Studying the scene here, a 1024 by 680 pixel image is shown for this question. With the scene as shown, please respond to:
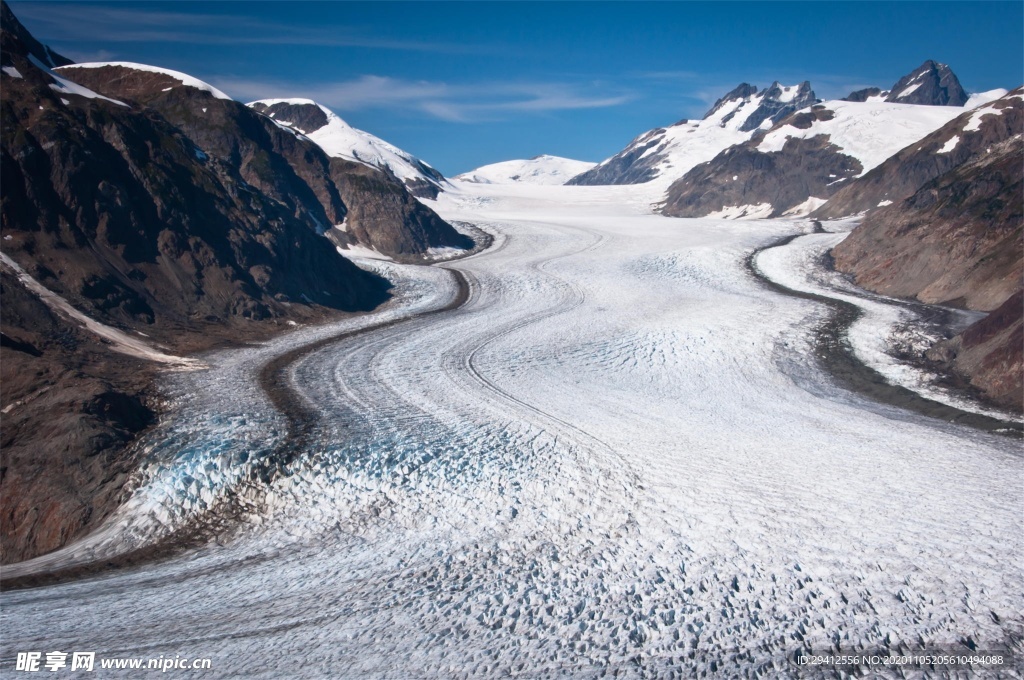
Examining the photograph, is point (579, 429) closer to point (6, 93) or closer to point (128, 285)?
point (128, 285)

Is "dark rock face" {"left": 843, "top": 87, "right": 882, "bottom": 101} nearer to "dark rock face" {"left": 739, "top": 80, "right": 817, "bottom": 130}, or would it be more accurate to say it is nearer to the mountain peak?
"dark rock face" {"left": 739, "top": 80, "right": 817, "bottom": 130}

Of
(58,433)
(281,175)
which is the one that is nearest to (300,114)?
(281,175)

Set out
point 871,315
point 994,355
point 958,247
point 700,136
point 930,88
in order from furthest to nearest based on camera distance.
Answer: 1. point 700,136
2. point 930,88
3. point 958,247
4. point 871,315
5. point 994,355

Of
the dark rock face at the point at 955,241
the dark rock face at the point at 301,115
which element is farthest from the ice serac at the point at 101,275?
the dark rock face at the point at 301,115

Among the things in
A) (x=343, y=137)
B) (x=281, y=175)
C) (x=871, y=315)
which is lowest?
(x=871, y=315)

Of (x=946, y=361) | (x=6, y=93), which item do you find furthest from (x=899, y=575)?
(x=6, y=93)

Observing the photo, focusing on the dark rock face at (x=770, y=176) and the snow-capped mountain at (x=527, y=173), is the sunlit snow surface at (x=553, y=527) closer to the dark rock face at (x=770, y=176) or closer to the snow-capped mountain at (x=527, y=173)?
the dark rock face at (x=770, y=176)

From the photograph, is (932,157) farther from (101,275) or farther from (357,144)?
(101,275)

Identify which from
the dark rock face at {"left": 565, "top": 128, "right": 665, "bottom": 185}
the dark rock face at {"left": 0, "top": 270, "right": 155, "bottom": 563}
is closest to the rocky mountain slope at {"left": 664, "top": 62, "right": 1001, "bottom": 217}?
the dark rock face at {"left": 565, "top": 128, "right": 665, "bottom": 185}
